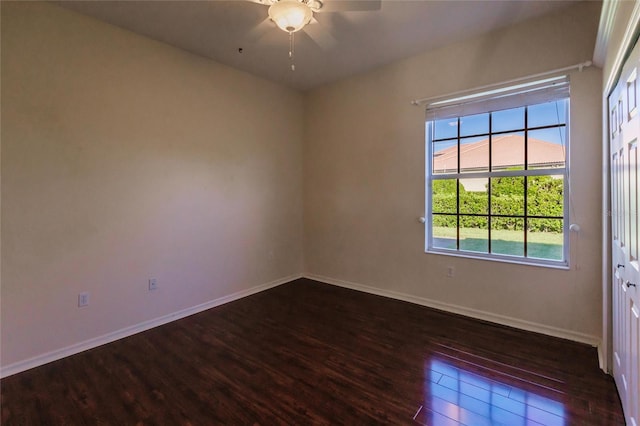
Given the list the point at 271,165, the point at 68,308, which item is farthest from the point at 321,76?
the point at 68,308

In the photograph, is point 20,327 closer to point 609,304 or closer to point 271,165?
point 271,165

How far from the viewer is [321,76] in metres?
4.11

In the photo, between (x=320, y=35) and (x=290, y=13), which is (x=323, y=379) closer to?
(x=290, y=13)

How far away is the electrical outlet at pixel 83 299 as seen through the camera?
8.65 feet

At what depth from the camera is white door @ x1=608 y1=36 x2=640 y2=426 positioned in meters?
1.43

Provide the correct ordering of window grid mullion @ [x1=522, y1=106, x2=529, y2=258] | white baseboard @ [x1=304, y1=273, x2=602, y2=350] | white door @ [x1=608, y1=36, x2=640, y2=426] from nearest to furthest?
white door @ [x1=608, y1=36, x2=640, y2=426], white baseboard @ [x1=304, y1=273, x2=602, y2=350], window grid mullion @ [x1=522, y1=106, x2=529, y2=258]

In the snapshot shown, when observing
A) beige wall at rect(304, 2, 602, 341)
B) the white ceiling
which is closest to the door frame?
beige wall at rect(304, 2, 602, 341)

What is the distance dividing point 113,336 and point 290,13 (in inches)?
123

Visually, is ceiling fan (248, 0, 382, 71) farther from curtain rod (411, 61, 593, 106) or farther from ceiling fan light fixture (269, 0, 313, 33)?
curtain rod (411, 61, 593, 106)

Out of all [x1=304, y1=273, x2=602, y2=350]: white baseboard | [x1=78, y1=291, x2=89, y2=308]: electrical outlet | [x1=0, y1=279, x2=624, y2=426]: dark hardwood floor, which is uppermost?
[x1=78, y1=291, x2=89, y2=308]: electrical outlet

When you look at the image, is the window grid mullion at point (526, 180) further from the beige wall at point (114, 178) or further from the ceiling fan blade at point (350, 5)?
the beige wall at point (114, 178)

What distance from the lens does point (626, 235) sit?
165 centimetres

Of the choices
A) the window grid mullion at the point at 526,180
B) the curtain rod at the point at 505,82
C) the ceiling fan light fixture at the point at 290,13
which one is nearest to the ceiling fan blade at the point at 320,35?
Result: the ceiling fan light fixture at the point at 290,13

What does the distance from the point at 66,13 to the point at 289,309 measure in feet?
Answer: 11.2
